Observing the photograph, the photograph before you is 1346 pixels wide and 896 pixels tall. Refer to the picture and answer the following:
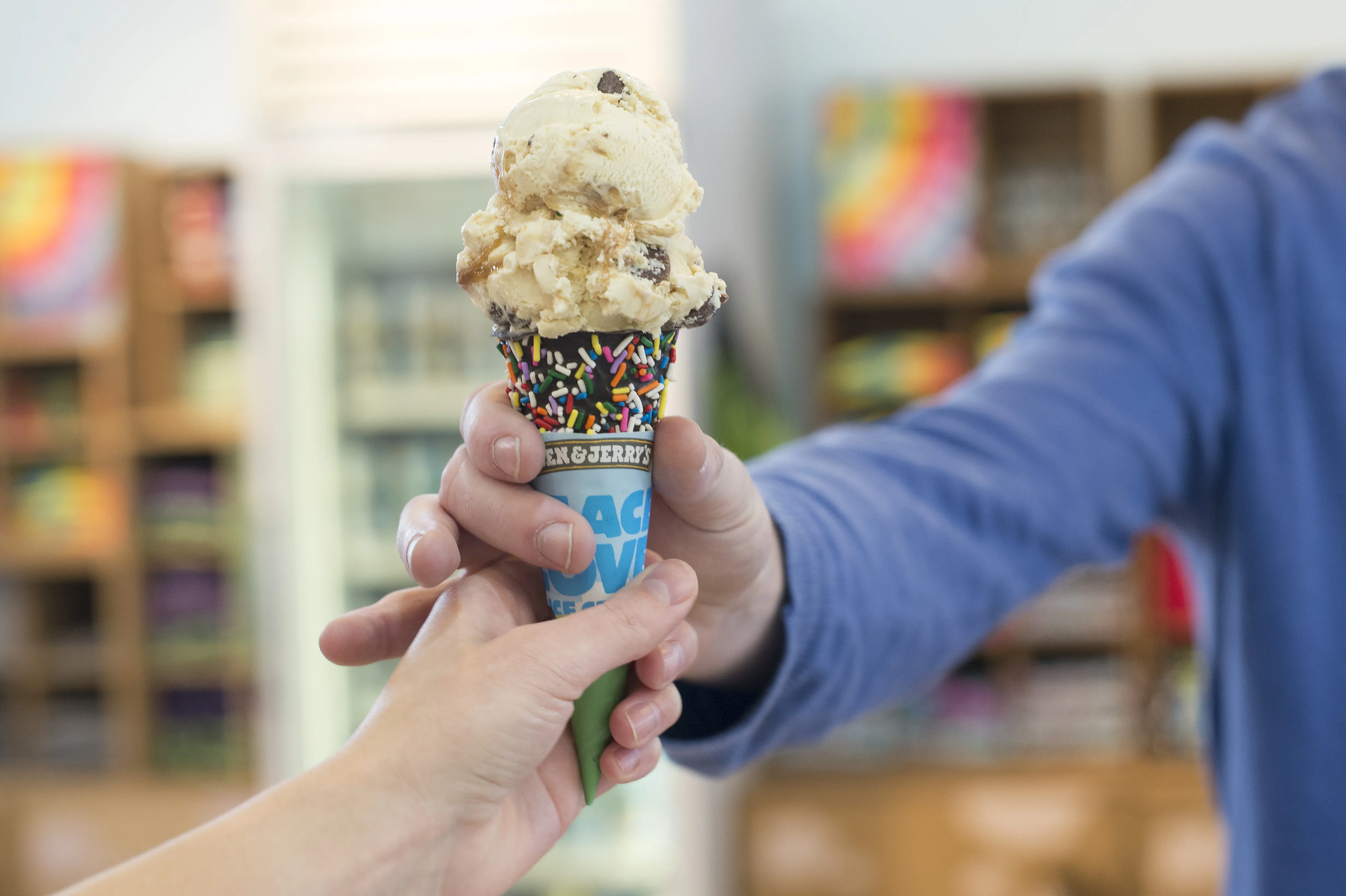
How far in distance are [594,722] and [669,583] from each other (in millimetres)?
117

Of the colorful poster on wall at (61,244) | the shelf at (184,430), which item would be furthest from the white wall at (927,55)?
the colorful poster on wall at (61,244)

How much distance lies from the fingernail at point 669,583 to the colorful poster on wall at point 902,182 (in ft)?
10.8

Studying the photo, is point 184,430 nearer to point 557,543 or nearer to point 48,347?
point 48,347

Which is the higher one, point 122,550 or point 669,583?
point 669,583

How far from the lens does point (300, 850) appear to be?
569 millimetres

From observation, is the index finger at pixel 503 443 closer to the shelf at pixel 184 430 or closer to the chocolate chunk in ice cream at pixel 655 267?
the chocolate chunk in ice cream at pixel 655 267

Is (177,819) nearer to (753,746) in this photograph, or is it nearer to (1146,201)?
(753,746)

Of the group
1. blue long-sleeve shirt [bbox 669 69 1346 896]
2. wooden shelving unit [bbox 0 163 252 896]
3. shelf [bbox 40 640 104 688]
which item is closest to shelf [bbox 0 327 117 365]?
wooden shelving unit [bbox 0 163 252 896]

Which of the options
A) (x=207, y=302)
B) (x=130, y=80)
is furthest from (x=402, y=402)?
(x=130, y=80)

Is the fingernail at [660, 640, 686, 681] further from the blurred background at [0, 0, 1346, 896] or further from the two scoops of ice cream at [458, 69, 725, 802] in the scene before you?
the blurred background at [0, 0, 1346, 896]

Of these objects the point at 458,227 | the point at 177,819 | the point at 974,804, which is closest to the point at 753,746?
the point at 458,227

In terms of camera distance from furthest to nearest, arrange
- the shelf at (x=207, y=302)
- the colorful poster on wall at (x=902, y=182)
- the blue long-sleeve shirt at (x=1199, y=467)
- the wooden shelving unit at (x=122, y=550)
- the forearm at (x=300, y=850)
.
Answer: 1. the shelf at (x=207, y=302)
2. the wooden shelving unit at (x=122, y=550)
3. the colorful poster on wall at (x=902, y=182)
4. the blue long-sleeve shirt at (x=1199, y=467)
5. the forearm at (x=300, y=850)

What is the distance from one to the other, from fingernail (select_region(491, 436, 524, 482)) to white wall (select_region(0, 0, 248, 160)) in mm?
4384

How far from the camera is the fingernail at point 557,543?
69 cm
